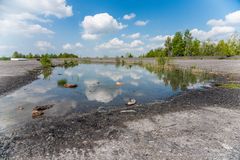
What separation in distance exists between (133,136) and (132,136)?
0.05 metres

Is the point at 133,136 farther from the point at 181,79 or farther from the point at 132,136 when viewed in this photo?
the point at 181,79

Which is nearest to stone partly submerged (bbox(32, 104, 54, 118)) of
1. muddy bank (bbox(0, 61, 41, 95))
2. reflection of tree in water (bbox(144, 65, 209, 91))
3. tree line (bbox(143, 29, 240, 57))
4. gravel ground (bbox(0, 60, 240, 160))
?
gravel ground (bbox(0, 60, 240, 160))

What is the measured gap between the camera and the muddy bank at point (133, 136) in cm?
673

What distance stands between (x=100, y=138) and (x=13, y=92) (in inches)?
572

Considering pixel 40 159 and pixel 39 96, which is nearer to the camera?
pixel 40 159

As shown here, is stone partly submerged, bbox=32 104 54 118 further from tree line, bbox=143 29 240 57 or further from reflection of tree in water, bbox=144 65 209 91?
tree line, bbox=143 29 240 57

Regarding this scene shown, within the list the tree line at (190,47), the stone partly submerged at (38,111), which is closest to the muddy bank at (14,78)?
the stone partly submerged at (38,111)

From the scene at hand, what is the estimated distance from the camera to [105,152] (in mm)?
6820

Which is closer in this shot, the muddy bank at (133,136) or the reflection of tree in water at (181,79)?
the muddy bank at (133,136)

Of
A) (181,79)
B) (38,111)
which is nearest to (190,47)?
(181,79)

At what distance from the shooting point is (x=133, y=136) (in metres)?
8.18

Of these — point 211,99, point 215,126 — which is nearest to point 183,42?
point 211,99

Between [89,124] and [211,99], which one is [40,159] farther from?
[211,99]

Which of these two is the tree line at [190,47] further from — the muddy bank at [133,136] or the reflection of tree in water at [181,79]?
the muddy bank at [133,136]
